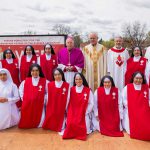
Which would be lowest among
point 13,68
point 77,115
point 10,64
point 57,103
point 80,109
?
point 77,115

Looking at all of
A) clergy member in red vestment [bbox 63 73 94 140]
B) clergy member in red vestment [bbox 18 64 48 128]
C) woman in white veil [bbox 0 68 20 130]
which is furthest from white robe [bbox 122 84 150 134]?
woman in white veil [bbox 0 68 20 130]

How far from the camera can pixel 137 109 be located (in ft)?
20.8

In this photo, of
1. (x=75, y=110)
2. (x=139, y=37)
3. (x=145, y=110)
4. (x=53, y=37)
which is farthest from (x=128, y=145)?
(x=139, y=37)

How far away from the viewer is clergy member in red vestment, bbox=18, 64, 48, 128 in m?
6.70

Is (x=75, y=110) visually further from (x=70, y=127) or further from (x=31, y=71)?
(x=31, y=71)

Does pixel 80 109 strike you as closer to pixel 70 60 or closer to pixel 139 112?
pixel 139 112

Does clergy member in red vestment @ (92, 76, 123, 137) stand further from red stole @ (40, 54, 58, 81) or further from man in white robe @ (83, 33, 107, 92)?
red stole @ (40, 54, 58, 81)

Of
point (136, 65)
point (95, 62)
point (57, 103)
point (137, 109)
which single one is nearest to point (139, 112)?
point (137, 109)

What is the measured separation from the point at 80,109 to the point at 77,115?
0.15m

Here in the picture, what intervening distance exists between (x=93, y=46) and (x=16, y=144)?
344cm

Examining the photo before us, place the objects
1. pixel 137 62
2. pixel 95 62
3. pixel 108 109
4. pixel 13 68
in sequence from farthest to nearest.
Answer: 1. pixel 95 62
2. pixel 13 68
3. pixel 137 62
4. pixel 108 109

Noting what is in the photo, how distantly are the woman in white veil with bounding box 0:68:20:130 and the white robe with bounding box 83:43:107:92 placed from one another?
2.23 metres

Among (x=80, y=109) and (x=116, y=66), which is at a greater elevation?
(x=116, y=66)

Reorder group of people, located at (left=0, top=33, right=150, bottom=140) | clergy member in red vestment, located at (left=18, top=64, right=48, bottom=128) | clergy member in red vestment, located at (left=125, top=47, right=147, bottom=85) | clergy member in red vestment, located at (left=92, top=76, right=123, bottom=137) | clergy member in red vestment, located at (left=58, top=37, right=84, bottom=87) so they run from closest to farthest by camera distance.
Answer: group of people, located at (left=0, top=33, right=150, bottom=140) < clergy member in red vestment, located at (left=92, top=76, right=123, bottom=137) < clergy member in red vestment, located at (left=18, top=64, right=48, bottom=128) < clergy member in red vestment, located at (left=125, top=47, right=147, bottom=85) < clergy member in red vestment, located at (left=58, top=37, right=84, bottom=87)
